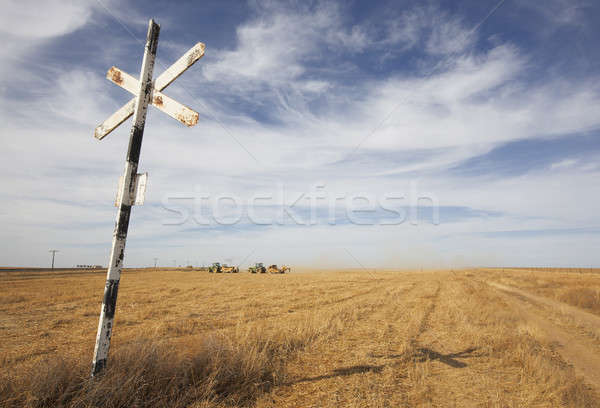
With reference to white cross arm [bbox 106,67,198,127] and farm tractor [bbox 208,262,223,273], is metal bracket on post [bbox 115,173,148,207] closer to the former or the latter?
white cross arm [bbox 106,67,198,127]

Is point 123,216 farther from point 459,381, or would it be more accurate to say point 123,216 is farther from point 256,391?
point 459,381

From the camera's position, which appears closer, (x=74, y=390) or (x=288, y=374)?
(x=74, y=390)

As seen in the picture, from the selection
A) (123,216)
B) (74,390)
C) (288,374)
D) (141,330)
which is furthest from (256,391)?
(141,330)

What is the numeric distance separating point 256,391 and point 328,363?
2.22 m

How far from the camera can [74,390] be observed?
14.4 feet

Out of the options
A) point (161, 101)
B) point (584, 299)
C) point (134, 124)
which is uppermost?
point (161, 101)

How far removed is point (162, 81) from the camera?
4.68 metres

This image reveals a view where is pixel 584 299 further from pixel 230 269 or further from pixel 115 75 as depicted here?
pixel 230 269

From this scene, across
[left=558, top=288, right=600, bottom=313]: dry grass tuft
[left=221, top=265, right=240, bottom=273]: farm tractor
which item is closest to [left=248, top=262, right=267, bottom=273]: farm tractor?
[left=221, top=265, right=240, bottom=273]: farm tractor

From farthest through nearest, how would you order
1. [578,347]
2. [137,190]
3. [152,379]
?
1. [578,347]
2. [152,379]
3. [137,190]

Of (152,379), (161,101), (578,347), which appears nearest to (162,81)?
(161,101)

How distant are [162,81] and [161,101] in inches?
11.9

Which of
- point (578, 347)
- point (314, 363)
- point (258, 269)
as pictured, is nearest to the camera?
point (314, 363)

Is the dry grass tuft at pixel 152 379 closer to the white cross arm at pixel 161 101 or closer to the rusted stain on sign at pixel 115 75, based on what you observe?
the white cross arm at pixel 161 101
